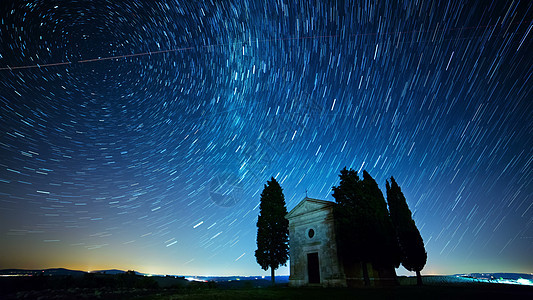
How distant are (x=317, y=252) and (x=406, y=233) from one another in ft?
27.9

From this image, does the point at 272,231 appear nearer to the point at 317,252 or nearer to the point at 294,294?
the point at 317,252

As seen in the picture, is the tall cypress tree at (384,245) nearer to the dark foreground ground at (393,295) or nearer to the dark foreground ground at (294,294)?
the dark foreground ground at (294,294)

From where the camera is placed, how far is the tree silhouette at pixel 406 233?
2111cm

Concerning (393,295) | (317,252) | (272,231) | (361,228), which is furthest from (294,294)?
(272,231)

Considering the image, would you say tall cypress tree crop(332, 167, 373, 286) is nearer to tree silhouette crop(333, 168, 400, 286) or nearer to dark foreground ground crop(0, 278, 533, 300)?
tree silhouette crop(333, 168, 400, 286)

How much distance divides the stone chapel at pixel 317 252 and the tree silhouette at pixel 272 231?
2386 mm

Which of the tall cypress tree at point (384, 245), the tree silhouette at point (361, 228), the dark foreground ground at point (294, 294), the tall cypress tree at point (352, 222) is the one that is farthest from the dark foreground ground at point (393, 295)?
the tall cypress tree at point (352, 222)

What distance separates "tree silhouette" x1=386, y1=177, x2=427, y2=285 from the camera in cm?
2111

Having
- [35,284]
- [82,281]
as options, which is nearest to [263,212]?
[82,281]

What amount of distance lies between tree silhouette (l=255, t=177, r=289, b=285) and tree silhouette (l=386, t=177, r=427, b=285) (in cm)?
1184

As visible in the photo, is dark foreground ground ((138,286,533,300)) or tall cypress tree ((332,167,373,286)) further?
tall cypress tree ((332,167,373,286))

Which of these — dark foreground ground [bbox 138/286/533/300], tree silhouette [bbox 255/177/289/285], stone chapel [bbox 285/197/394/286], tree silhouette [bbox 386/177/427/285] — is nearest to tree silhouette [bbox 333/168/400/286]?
stone chapel [bbox 285/197/394/286]

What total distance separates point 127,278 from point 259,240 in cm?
1351

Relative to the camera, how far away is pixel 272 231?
1104 inches
